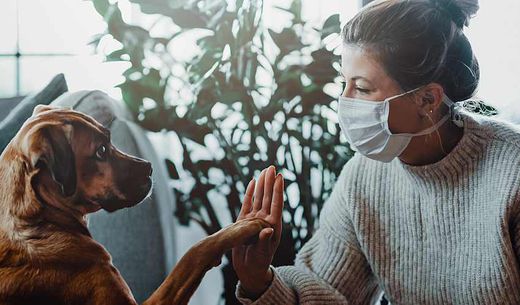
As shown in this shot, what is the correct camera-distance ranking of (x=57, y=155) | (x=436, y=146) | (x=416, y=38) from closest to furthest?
(x=57, y=155), (x=416, y=38), (x=436, y=146)

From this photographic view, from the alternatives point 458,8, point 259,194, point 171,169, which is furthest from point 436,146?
point 171,169

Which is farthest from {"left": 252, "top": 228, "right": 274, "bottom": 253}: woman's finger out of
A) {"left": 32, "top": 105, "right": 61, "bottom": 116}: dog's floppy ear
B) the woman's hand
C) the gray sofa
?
{"left": 32, "top": 105, "right": 61, "bottom": 116}: dog's floppy ear

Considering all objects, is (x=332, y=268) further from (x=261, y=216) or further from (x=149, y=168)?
(x=149, y=168)

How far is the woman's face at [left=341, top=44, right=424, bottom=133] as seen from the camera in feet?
4.17

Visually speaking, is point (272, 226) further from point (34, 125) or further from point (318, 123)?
point (34, 125)

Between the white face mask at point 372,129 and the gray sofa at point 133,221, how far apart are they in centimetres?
42

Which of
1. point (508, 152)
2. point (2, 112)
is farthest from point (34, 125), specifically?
point (508, 152)

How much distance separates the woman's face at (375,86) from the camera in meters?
1.27

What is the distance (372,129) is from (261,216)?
30 cm

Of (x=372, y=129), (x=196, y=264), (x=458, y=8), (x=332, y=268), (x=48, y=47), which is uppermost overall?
(x=458, y=8)

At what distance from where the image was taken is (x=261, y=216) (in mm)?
1273

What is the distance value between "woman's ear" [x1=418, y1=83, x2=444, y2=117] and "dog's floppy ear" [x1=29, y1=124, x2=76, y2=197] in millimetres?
725

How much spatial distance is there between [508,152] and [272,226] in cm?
52

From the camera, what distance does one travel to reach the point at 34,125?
1.04m
